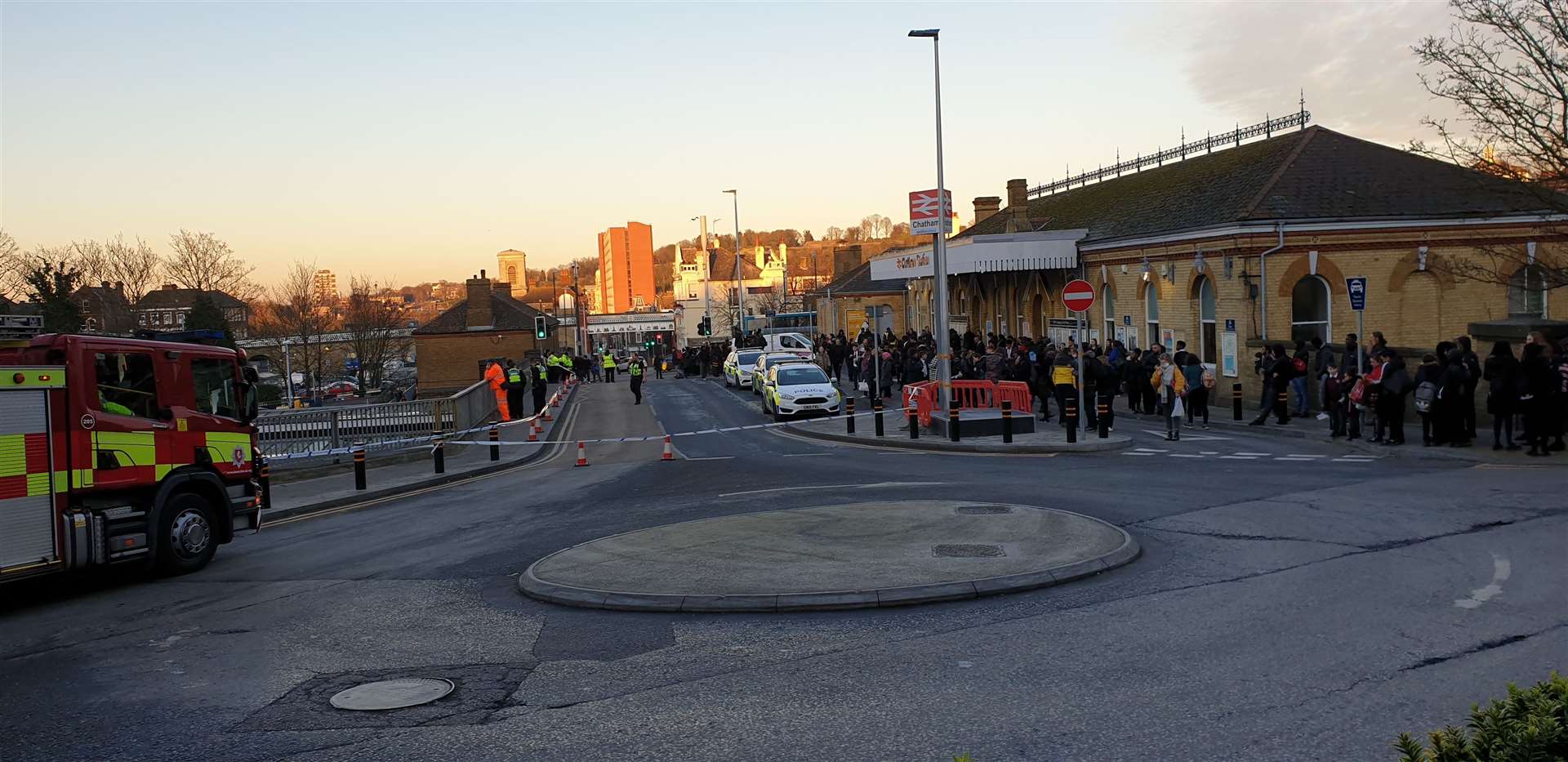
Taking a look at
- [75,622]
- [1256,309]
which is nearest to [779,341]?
[1256,309]

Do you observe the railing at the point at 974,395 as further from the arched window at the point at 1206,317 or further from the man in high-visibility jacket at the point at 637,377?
the man in high-visibility jacket at the point at 637,377

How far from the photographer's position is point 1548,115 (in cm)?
1808

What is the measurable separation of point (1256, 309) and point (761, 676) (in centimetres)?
2389

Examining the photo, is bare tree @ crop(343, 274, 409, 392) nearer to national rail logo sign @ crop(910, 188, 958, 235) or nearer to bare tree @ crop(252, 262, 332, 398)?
bare tree @ crop(252, 262, 332, 398)

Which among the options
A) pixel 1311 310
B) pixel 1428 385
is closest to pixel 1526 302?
pixel 1311 310

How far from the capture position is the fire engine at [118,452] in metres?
10.8

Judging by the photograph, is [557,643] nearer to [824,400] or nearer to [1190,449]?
[1190,449]

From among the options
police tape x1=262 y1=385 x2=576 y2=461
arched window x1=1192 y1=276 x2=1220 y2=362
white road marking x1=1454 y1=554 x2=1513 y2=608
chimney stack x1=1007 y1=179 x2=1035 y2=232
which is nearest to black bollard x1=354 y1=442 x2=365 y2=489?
police tape x1=262 y1=385 x2=576 y2=461

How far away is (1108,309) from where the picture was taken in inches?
1444

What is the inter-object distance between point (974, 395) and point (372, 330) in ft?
172

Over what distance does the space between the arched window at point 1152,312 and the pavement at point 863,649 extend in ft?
61.9

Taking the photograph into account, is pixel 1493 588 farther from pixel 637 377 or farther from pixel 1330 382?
pixel 637 377

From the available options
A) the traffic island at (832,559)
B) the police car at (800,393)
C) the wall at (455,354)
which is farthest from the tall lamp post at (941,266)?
the wall at (455,354)

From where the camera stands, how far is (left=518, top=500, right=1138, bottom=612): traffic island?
9.62 m
